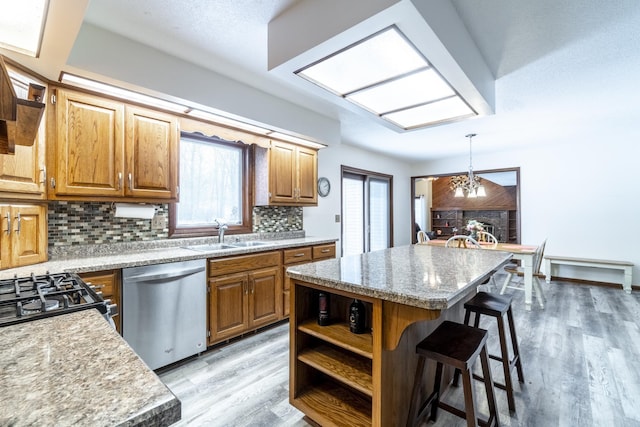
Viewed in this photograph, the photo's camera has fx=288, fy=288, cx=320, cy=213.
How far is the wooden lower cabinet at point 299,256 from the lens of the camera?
2.98m

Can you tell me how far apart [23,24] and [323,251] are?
9.29 feet

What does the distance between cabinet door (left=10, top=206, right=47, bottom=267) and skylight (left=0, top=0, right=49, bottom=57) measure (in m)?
0.90

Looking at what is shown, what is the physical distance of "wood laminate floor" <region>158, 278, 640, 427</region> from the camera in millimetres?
1683

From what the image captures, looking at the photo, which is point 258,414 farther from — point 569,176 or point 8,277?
point 569,176

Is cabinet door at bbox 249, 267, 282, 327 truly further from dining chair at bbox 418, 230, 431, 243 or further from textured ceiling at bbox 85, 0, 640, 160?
dining chair at bbox 418, 230, 431, 243

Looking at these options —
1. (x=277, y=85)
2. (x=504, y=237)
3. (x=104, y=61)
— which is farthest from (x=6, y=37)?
(x=504, y=237)

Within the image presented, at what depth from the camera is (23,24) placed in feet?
4.27

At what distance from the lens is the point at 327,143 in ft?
11.7

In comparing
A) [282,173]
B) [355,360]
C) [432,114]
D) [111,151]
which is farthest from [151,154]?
[432,114]

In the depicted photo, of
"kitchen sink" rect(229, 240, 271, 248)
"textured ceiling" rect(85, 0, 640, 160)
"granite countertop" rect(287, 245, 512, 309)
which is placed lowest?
"granite countertop" rect(287, 245, 512, 309)

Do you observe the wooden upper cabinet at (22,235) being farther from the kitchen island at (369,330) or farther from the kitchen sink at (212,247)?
the kitchen island at (369,330)

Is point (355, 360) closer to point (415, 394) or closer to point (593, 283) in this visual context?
point (415, 394)

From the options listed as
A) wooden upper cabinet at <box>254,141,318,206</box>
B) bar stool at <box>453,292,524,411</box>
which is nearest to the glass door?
wooden upper cabinet at <box>254,141,318,206</box>

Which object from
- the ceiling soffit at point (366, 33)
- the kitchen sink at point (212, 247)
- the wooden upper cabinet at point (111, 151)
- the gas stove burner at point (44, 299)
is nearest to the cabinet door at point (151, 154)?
the wooden upper cabinet at point (111, 151)
